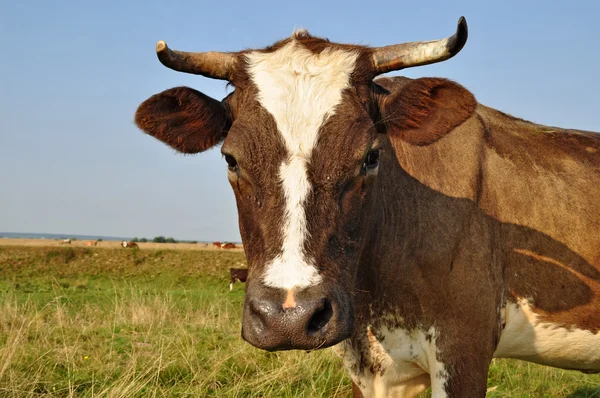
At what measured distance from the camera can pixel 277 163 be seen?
3490mm

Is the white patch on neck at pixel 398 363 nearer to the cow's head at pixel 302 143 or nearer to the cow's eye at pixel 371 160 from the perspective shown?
the cow's head at pixel 302 143

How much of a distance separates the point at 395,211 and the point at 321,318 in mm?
1737

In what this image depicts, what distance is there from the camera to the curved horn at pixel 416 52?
12.3 ft

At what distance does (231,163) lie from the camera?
3.86 m

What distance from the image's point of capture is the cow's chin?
2998 millimetres

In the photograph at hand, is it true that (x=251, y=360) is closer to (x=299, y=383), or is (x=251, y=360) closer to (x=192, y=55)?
(x=299, y=383)

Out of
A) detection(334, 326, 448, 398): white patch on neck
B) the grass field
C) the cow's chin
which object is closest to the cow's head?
the cow's chin

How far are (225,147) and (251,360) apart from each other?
4.16 metres

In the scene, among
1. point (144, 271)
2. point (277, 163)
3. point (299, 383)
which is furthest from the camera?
point (144, 271)

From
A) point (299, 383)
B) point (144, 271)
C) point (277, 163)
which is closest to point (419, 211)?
point (277, 163)

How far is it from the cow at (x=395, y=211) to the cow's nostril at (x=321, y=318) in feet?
0.03

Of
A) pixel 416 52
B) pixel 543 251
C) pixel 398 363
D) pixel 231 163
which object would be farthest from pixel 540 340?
pixel 231 163

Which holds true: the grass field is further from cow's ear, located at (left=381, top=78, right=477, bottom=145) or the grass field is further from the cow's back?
cow's ear, located at (left=381, top=78, right=477, bottom=145)

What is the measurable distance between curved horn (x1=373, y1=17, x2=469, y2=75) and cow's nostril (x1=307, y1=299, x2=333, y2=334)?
1.74 metres
